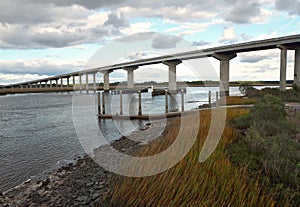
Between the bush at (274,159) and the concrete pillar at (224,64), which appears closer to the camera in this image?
the bush at (274,159)

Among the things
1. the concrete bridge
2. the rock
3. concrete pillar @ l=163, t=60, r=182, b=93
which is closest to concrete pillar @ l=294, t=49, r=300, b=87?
the concrete bridge

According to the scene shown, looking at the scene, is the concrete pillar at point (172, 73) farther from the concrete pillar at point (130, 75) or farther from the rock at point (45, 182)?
the rock at point (45, 182)

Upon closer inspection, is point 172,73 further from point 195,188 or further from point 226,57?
point 195,188

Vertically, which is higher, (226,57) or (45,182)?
(226,57)

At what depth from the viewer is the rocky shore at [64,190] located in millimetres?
6246

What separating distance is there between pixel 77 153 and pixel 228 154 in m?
8.62

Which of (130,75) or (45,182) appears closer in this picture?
(45,182)

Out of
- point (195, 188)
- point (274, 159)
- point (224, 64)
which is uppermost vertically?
point (224, 64)

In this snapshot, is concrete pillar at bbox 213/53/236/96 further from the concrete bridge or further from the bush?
the bush

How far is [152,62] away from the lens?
61125 mm

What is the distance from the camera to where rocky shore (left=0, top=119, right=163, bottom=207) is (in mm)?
6246

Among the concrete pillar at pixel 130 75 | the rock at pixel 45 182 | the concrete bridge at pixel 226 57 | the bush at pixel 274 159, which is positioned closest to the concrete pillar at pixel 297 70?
the concrete bridge at pixel 226 57

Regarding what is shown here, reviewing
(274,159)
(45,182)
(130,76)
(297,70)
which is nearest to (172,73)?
(130,76)

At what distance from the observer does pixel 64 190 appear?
7.13 m
